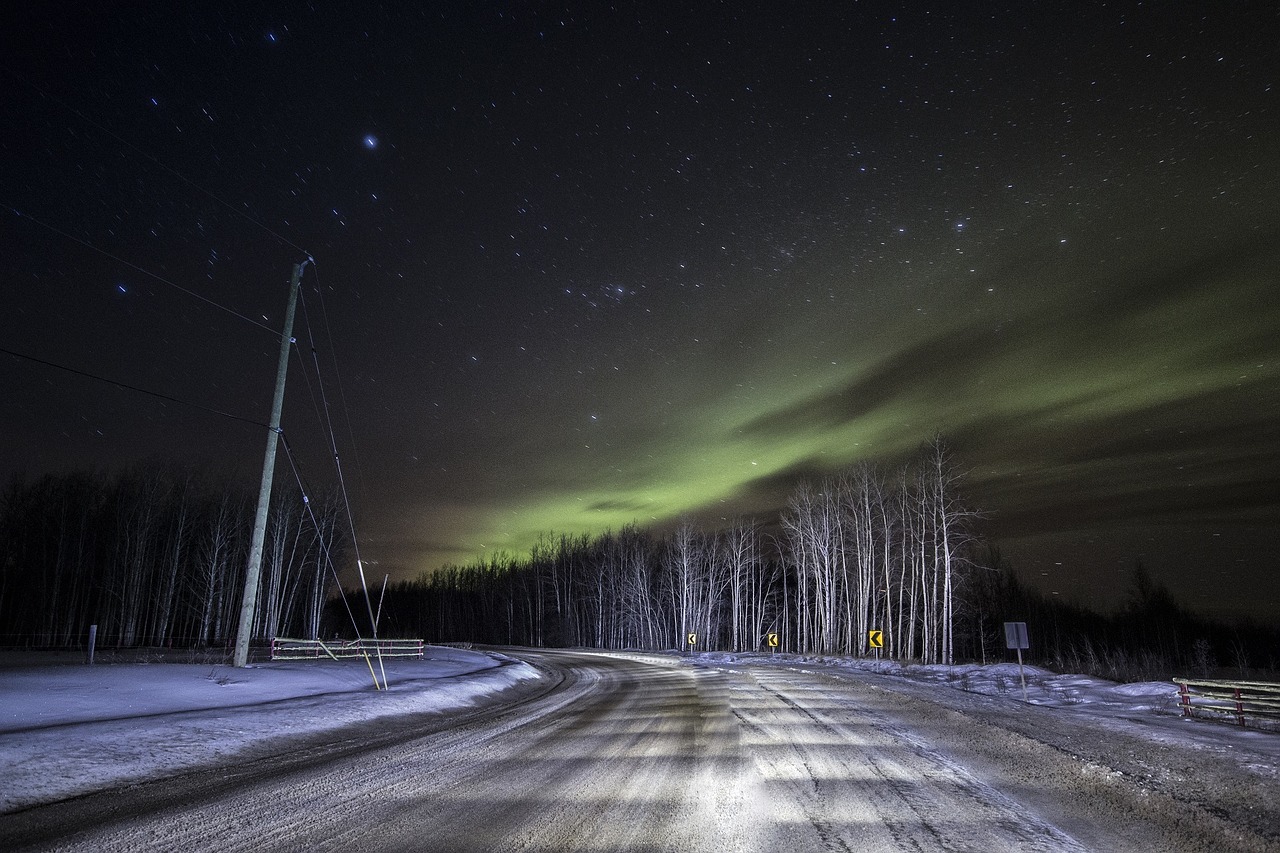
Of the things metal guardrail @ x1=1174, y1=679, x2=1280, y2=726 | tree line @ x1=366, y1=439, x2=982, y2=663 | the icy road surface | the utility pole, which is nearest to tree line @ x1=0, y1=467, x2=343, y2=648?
tree line @ x1=366, y1=439, x2=982, y2=663

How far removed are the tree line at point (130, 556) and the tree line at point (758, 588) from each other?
47.5ft

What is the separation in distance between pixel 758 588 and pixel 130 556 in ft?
178

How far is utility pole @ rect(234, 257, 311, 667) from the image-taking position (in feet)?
53.5

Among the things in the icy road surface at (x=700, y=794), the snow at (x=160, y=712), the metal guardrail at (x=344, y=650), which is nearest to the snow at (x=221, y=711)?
the snow at (x=160, y=712)

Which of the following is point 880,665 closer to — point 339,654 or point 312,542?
point 339,654

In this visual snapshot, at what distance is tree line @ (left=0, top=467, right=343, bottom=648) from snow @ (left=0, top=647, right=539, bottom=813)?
31900 millimetres

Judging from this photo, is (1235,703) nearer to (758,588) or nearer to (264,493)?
(264,493)

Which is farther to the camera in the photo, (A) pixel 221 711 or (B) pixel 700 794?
(A) pixel 221 711

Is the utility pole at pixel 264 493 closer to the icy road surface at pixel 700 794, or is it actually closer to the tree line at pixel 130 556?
the icy road surface at pixel 700 794

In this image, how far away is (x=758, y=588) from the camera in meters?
66.1

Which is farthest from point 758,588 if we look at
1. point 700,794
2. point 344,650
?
point 700,794

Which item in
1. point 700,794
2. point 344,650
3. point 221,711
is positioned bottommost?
point 344,650

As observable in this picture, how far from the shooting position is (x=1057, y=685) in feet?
70.7

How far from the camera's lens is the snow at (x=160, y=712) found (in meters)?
7.21
